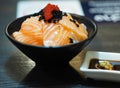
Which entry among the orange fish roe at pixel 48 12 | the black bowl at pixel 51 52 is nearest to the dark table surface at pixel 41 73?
the black bowl at pixel 51 52

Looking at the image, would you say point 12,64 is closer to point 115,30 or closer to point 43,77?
point 43,77

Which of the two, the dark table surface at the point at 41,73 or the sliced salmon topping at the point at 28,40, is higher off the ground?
the sliced salmon topping at the point at 28,40

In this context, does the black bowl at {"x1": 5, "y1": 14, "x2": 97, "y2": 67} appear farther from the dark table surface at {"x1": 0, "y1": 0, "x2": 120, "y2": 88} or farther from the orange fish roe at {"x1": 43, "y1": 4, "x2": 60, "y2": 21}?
the orange fish roe at {"x1": 43, "y1": 4, "x2": 60, "y2": 21}

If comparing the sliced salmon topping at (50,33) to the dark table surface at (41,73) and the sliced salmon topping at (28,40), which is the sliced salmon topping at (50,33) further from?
the dark table surface at (41,73)

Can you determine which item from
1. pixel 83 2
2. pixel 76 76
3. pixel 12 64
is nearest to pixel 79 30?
pixel 76 76

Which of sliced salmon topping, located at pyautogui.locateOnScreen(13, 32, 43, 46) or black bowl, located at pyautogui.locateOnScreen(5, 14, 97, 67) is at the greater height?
sliced salmon topping, located at pyautogui.locateOnScreen(13, 32, 43, 46)

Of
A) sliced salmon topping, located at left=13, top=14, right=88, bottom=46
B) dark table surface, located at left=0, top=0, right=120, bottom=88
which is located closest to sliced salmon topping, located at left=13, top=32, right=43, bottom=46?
sliced salmon topping, located at left=13, top=14, right=88, bottom=46

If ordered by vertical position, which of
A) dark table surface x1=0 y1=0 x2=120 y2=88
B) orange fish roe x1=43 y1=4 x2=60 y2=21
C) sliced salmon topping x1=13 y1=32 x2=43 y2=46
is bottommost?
dark table surface x1=0 y1=0 x2=120 y2=88

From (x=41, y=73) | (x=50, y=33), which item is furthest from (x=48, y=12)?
(x=41, y=73)

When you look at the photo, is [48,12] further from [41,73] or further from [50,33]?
[41,73]

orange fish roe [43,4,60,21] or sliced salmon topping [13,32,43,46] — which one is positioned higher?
orange fish roe [43,4,60,21]

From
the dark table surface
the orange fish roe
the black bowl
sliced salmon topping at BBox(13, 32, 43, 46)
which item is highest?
the orange fish roe
